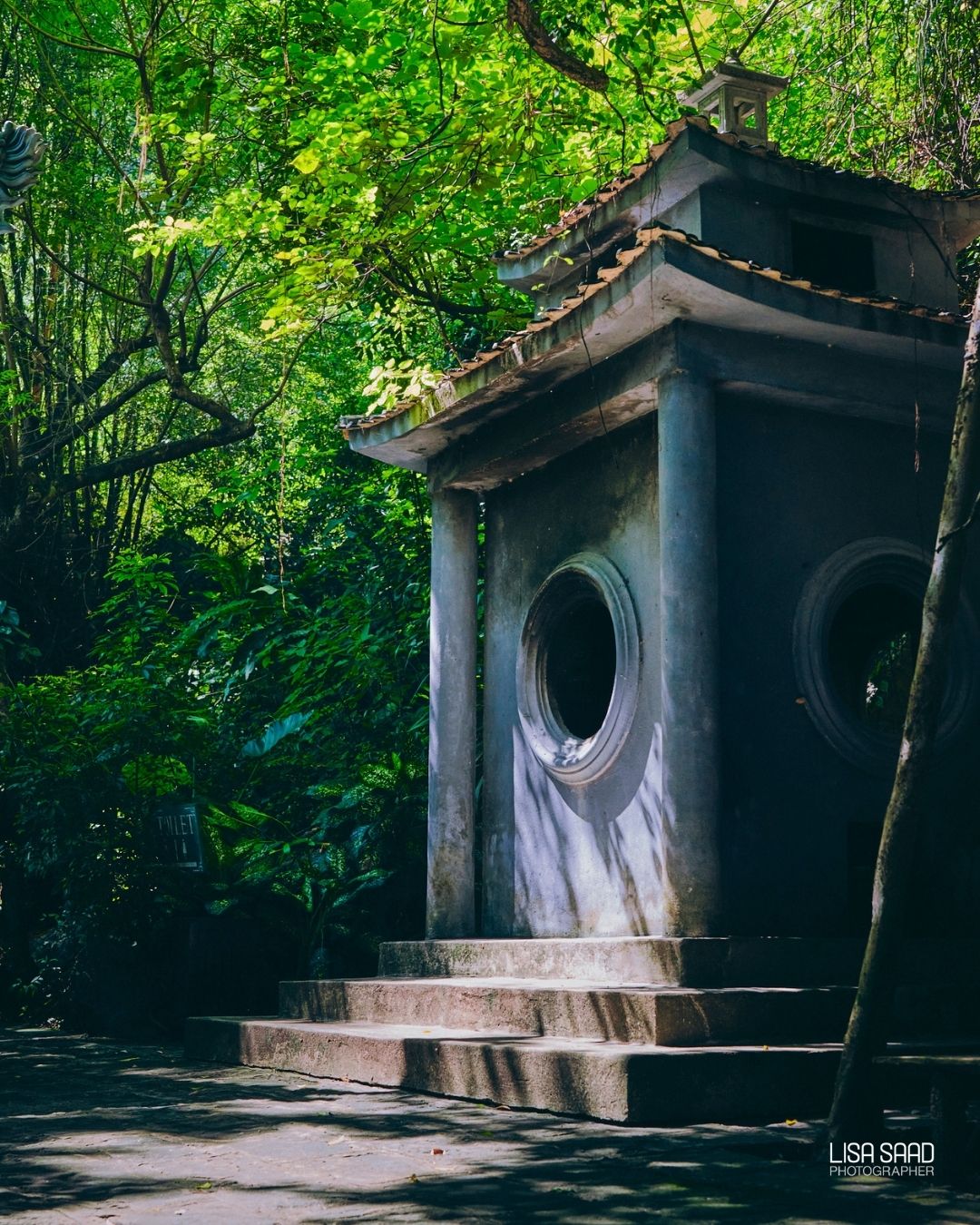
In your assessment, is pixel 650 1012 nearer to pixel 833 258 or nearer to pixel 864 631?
pixel 864 631

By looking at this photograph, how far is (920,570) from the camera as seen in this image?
27.5ft

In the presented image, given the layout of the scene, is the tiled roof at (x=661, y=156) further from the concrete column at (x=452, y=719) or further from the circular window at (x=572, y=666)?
the circular window at (x=572, y=666)

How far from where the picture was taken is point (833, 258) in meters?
9.20

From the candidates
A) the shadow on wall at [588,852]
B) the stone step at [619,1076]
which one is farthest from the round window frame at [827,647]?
the stone step at [619,1076]

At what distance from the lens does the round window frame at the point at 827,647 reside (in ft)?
25.8

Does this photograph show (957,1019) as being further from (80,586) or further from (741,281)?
(80,586)

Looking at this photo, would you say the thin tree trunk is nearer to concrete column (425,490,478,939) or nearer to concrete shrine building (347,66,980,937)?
concrete shrine building (347,66,980,937)

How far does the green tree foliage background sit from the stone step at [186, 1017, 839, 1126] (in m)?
4.38

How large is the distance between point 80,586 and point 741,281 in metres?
13.3

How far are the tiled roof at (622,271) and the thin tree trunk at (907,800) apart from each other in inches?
92.6

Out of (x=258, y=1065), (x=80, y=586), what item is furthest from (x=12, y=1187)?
(x=80, y=586)

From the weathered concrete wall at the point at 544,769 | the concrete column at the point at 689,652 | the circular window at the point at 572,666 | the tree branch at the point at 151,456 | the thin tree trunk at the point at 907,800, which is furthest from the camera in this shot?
the tree branch at the point at 151,456

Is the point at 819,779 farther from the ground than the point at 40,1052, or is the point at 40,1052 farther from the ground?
the point at 819,779

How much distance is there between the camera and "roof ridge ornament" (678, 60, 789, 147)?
9.41 meters
